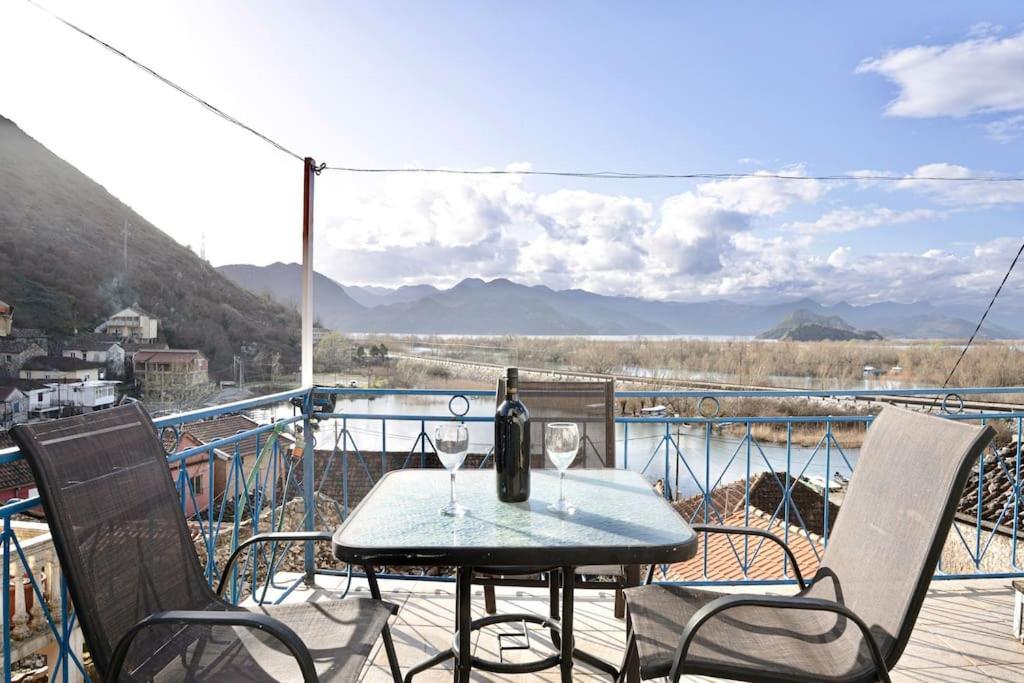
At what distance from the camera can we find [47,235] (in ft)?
20.6

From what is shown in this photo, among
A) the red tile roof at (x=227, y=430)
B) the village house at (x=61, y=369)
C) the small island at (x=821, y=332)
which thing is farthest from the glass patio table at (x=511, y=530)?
the small island at (x=821, y=332)

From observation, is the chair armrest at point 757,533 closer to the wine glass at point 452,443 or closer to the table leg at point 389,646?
the wine glass at point 452,443

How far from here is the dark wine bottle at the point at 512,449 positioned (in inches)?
63.9

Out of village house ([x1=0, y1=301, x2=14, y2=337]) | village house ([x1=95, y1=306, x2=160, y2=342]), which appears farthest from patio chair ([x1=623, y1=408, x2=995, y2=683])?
village house ([x1=95, y1=306, x2=160, y2=342])

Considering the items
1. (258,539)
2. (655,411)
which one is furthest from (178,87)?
(655,411)

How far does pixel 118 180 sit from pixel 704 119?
44.1 feet

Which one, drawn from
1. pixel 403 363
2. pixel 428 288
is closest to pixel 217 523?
pixel 403 363

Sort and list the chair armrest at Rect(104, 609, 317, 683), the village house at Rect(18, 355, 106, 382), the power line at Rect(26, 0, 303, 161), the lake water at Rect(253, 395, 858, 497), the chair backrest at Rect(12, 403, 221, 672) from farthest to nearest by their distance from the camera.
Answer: the village house at Rect(18, 355, 106, 382) → the lake water at Rect(253, 395, 858, 497) → the power line at Rect(26, 0, 303, 161) → the chair backrest at Rect(12, 403, 221, 672) → the chair armrest at Rect(104, 609, 317, 683)

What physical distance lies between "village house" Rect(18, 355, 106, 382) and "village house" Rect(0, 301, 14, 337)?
32 centimetres

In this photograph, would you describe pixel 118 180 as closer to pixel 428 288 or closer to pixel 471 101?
pixel 471 101

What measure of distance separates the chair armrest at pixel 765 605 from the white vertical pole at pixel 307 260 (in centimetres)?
240

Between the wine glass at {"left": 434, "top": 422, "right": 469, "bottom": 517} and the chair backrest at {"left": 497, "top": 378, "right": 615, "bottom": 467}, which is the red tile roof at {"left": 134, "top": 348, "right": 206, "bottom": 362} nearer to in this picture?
the chair backrest at {"left": 497, "top": 378, "right": 615, "bottom": 467}

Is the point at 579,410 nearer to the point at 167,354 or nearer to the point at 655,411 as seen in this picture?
the point at 167,354

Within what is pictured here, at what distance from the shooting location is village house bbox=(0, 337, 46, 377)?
5.07 meters
